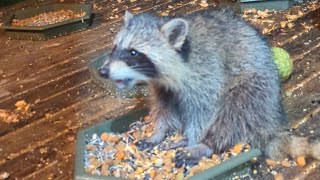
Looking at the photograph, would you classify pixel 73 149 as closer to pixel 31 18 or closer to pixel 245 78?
pixel 245 78

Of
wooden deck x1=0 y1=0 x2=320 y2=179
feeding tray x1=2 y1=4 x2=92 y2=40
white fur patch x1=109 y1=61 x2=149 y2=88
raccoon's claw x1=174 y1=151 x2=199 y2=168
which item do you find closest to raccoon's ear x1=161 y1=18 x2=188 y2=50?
white fur patch x1=109 y1=61 x2=149 y2=88

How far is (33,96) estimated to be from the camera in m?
2.16

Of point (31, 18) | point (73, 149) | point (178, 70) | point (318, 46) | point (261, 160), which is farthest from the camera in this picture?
point (31, 18)

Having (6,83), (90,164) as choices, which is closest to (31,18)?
(6,83)

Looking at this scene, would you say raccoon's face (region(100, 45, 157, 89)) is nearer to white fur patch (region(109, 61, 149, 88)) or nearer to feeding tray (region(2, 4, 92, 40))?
white fur patch (region(109, 61, 149, 88))

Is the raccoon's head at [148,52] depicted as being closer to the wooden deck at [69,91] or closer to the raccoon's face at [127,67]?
the raccoon's face at [127,67]

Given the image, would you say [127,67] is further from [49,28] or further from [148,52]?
[49,28]

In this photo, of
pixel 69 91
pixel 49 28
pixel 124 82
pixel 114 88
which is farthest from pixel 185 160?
pixel 49 28

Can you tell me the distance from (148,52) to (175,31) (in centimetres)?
9

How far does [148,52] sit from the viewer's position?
1.49 metres

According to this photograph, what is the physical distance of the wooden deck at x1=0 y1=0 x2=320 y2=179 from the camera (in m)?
1.75

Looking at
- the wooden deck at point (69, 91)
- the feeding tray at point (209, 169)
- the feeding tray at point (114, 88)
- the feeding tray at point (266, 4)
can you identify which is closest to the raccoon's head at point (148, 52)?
the feeding tray at point (209, 169)

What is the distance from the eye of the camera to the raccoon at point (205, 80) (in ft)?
4.91

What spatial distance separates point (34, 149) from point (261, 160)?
69cm
